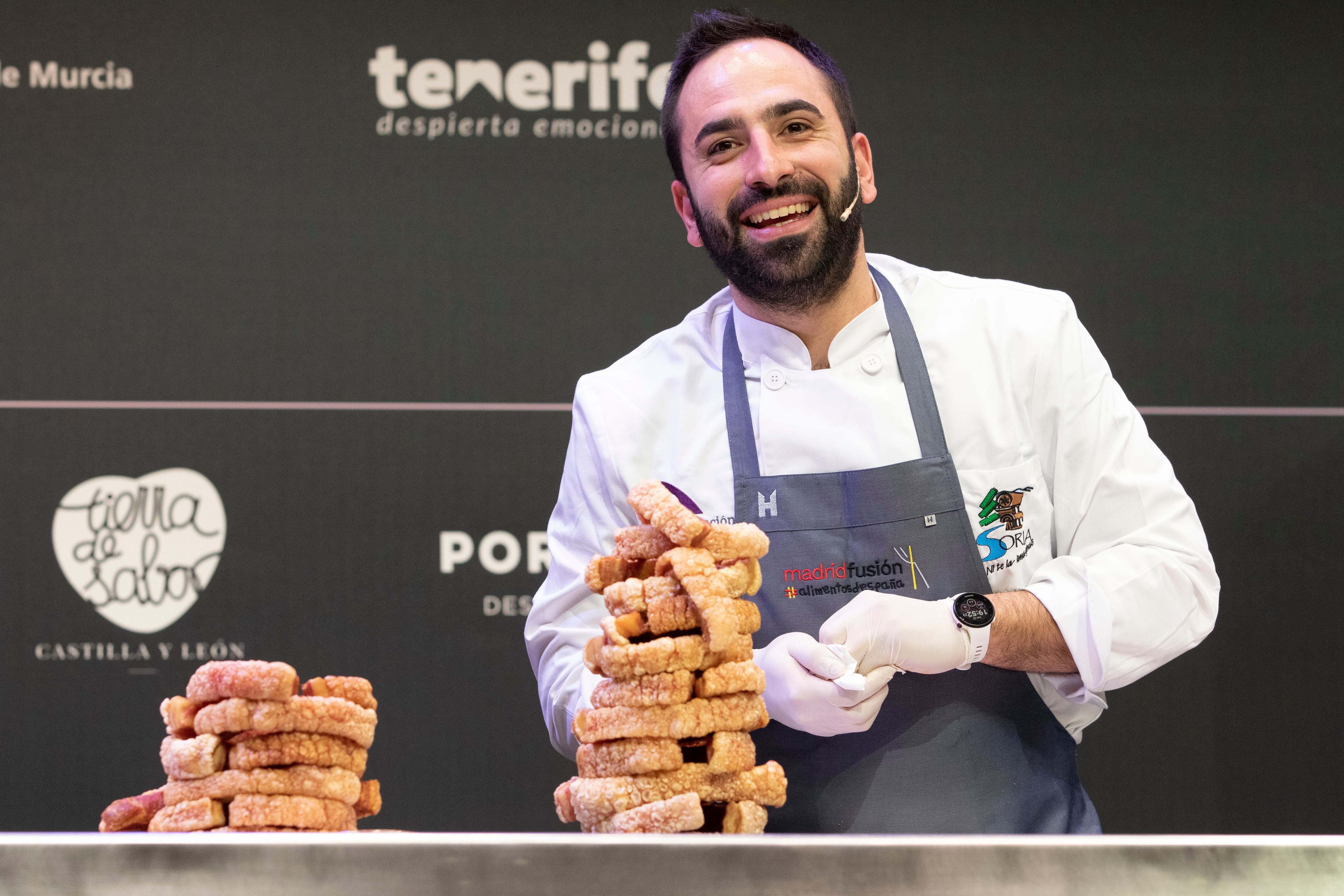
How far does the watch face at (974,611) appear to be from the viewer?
64.3 inches

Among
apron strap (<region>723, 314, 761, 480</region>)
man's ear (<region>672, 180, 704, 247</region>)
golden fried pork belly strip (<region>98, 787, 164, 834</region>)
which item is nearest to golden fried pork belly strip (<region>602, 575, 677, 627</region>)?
golden fried pork belly strip (<region>98, 787, 164, 834</region>)

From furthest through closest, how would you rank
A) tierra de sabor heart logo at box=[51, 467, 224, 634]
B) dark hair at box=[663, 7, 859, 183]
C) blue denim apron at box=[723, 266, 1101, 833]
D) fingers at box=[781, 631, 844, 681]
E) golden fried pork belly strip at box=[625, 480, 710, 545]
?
tierra de sabor heart logo at box=[51, 467, 224, 634] → dark hair at box=[663, 7, 859, 183] → blue denim apron at box=[723, 266, 1101, 833] → fingers at box=[781, 631, 844, 681] → golden fried pork belly strip at box=[625, 480, 710, 545]

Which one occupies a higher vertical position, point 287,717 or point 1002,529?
point 1002,529

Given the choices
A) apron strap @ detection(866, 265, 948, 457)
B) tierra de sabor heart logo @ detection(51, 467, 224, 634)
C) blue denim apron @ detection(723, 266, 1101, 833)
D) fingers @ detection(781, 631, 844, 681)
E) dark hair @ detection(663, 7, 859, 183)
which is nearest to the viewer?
fingers @ detection(781, 631, 844, 681)

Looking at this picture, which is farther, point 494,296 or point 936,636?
point 494,296

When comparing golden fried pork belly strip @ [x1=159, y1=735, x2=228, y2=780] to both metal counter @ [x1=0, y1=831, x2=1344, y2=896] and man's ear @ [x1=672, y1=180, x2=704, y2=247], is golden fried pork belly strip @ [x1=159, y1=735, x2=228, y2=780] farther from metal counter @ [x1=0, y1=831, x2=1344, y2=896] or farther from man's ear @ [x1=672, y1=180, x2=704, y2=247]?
man's ear @ [x1=672, y1=180, x2=704, y2=247]

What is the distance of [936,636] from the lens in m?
1.62

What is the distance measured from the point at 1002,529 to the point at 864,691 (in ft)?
1.46

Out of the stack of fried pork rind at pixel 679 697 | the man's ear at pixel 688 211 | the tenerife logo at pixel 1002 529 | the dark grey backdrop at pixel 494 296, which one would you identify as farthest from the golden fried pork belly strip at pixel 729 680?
the dark grey backdrop at pixel 494 296

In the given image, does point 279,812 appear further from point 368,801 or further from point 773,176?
point 773,176

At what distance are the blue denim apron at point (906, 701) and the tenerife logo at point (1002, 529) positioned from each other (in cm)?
2

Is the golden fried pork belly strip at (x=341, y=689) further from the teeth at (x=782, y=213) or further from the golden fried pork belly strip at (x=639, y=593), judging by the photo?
the teeth at (x=782, y=213)

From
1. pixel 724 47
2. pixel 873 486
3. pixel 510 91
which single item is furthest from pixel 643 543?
pixel 510 91

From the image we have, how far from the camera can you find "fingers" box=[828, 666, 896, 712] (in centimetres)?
153
